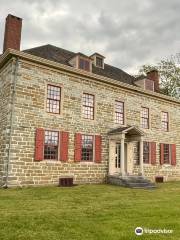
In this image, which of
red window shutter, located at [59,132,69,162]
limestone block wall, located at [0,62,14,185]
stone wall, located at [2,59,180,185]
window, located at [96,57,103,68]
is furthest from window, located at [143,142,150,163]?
limestone block wall, located at [0,62,14,185]

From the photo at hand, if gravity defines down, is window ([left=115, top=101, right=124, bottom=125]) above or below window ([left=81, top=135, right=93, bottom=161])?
above

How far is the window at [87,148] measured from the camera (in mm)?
15773

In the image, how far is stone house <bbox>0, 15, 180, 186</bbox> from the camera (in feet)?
44.0

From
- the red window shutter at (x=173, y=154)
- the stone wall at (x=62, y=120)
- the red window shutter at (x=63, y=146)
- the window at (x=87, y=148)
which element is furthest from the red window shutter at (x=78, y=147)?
the red window shutter at (x=173, y=154)

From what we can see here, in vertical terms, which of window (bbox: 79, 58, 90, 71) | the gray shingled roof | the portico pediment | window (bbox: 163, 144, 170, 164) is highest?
the gray shingled roof

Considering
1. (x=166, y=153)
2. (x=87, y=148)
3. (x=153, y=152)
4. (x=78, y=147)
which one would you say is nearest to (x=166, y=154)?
(x=166, y=153)

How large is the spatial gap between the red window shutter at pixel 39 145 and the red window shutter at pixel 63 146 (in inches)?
47.6

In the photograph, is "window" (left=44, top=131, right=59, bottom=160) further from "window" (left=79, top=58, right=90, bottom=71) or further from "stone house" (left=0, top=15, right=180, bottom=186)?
"window" (left=79, top=58, right=90, bottom=71)

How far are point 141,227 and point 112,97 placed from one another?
1219 centimetres

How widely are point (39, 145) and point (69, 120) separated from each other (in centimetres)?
255

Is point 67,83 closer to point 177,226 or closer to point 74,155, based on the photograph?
point 74,155

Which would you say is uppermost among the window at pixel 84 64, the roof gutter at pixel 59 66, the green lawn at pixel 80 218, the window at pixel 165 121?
the window at pixel 84 64

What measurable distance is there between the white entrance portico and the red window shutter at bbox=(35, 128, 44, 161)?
4.85 metres

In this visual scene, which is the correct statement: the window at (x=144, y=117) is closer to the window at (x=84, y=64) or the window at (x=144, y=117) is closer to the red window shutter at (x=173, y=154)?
the red window shutter at (x=173, y=154)
